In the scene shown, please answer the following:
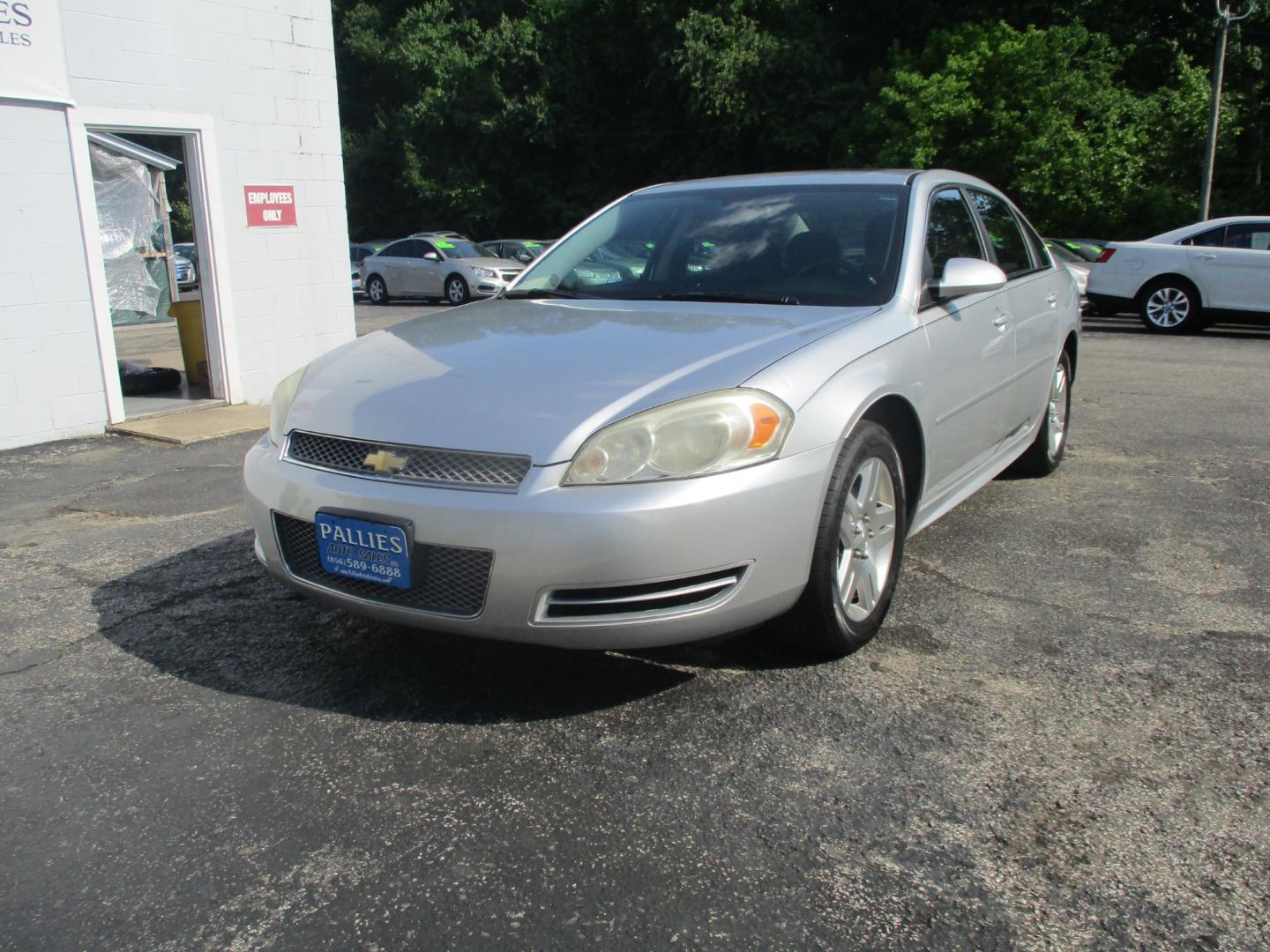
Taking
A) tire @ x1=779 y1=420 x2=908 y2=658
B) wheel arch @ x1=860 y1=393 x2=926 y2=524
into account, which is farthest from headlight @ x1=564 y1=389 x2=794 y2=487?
wheel arch @ x1=860 y1=393 x2=926 y2=524

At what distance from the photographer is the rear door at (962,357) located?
3852 mm

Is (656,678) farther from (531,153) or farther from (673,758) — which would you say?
(531,153)

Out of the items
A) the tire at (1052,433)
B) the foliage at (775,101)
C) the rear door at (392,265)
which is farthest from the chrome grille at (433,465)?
the foliage at (775,101)

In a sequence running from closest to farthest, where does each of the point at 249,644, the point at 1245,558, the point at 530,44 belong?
the point at 249,644
the point at 1245,558
the point at 530,44

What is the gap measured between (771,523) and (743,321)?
2.82ft

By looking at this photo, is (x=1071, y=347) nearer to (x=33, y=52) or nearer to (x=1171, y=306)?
(x=33, y=52)

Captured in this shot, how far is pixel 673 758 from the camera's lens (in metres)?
2.79

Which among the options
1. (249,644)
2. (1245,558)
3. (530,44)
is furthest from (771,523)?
(530,44)

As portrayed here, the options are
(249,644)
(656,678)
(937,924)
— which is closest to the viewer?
(937,924)

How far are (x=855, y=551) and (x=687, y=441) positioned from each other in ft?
2.56

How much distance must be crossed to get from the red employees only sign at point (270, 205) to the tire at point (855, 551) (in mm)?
7001

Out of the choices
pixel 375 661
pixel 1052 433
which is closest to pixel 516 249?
pixel 1052 433

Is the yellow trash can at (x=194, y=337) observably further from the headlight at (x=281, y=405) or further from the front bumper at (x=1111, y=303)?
the front bumper at (x=1111, y=303)

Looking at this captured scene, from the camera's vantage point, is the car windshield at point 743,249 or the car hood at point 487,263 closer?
the car windshield at point 743,249
